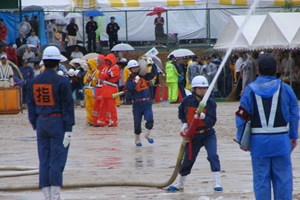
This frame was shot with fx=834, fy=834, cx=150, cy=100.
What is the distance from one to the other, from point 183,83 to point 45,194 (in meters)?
22.7

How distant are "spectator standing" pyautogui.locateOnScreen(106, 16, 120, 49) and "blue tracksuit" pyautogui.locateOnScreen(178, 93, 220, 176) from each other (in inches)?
1018

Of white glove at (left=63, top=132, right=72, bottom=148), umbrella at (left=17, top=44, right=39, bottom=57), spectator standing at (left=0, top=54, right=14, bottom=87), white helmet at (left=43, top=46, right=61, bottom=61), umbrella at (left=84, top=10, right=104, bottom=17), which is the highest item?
white helmet at (left=43, top=46, right=61, bottom=61)

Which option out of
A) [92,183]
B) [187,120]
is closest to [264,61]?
[187,120]

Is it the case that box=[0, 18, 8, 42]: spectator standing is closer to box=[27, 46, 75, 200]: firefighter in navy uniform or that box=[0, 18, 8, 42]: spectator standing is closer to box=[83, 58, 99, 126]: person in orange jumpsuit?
box=[83, 58, 99, 126]: person in orange jumpsuit

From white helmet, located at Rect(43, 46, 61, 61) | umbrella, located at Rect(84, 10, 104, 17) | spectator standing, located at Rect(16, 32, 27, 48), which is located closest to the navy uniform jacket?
white helmet, located at Rect(43, 46, 61, 61)

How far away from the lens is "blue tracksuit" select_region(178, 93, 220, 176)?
11.1m

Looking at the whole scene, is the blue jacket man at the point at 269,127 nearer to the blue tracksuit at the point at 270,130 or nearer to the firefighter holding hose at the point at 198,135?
the blue tracksuit at the point at 270,130

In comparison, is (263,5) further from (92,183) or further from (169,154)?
(92,183)

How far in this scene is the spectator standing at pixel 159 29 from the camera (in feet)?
124

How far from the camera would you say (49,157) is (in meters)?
10.0

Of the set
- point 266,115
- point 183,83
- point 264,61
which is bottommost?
point 183,83

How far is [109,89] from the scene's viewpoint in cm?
2198

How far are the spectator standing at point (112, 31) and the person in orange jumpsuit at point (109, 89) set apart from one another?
14.9 meters

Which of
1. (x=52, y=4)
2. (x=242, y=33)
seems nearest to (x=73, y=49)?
(x=52, y=4)
